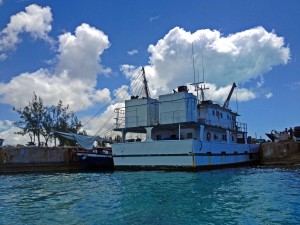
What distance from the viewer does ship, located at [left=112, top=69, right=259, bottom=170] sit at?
2781 centimetres

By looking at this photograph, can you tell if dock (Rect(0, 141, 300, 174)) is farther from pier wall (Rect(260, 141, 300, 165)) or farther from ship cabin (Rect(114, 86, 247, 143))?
ship cabin (Rect(114, 86, 247, 143))

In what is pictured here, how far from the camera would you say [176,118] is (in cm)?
2903

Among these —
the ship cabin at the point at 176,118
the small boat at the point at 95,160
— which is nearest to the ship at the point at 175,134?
the ship cabin at the point at 176,118

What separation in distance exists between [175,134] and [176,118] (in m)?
3.33

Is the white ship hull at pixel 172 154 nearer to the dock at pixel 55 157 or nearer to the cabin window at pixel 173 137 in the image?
the cabin window at pixel 173 137

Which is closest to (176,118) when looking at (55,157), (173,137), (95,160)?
(173,137)

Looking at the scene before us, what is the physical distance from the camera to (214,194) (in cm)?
1425

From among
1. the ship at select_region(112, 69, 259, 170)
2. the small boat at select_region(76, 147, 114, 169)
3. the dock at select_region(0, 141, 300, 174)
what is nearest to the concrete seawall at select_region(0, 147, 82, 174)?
the dock at select_region(0, 141, 300, 174)

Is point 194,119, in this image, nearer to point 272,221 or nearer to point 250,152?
point 250,152

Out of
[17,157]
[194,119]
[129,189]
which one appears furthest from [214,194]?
[17,157]

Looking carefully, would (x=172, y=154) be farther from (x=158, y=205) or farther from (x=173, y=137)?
(x=158, y=205)

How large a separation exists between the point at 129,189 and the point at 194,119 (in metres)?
13.6

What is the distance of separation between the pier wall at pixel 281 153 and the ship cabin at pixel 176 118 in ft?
20.9

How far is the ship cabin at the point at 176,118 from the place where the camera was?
29.0 metres
